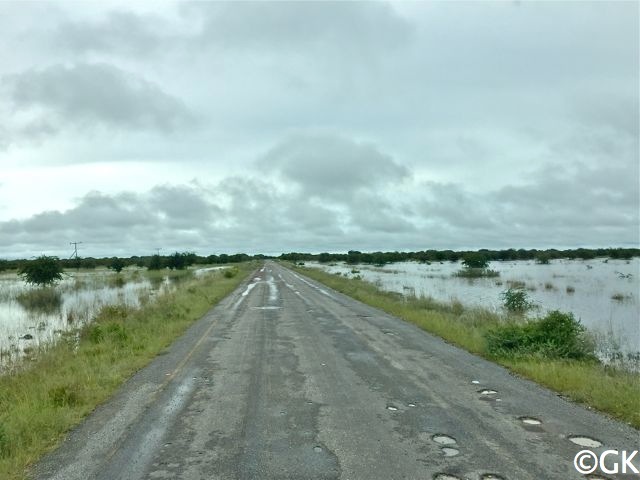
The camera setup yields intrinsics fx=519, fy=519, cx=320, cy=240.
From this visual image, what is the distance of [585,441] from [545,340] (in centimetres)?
708

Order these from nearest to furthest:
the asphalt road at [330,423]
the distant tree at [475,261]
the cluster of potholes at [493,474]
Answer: the cluster of potholes at [493,474] → the asphalt road at [330,423] → the distant tree at [475,261]

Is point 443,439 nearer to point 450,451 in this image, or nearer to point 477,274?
point 450,451

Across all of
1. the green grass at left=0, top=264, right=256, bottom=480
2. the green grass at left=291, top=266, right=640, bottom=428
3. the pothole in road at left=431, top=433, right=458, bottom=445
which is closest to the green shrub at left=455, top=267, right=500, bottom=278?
the green grass at left=291, top=266, right=640, bottom=428

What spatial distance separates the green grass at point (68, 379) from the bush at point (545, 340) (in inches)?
342

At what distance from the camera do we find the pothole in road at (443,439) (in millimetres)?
6482

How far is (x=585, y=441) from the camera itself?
6.50m

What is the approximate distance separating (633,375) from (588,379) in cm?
255

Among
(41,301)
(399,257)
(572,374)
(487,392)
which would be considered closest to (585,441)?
(487,392)

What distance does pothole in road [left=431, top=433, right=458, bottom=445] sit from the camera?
21.3 feet

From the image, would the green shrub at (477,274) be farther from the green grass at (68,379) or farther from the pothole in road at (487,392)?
the pothole in road at (487,392)

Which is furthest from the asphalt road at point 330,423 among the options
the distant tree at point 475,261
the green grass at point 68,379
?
the distant tree at point 475,261

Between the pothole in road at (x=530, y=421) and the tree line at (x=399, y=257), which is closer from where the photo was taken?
the pothole in road at (x=530, y=421)

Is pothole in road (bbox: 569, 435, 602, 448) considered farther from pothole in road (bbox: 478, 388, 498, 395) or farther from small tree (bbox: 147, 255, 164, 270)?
small tree (bbox: 147, 255, 164, 270)

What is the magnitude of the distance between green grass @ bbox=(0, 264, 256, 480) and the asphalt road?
32 cm
